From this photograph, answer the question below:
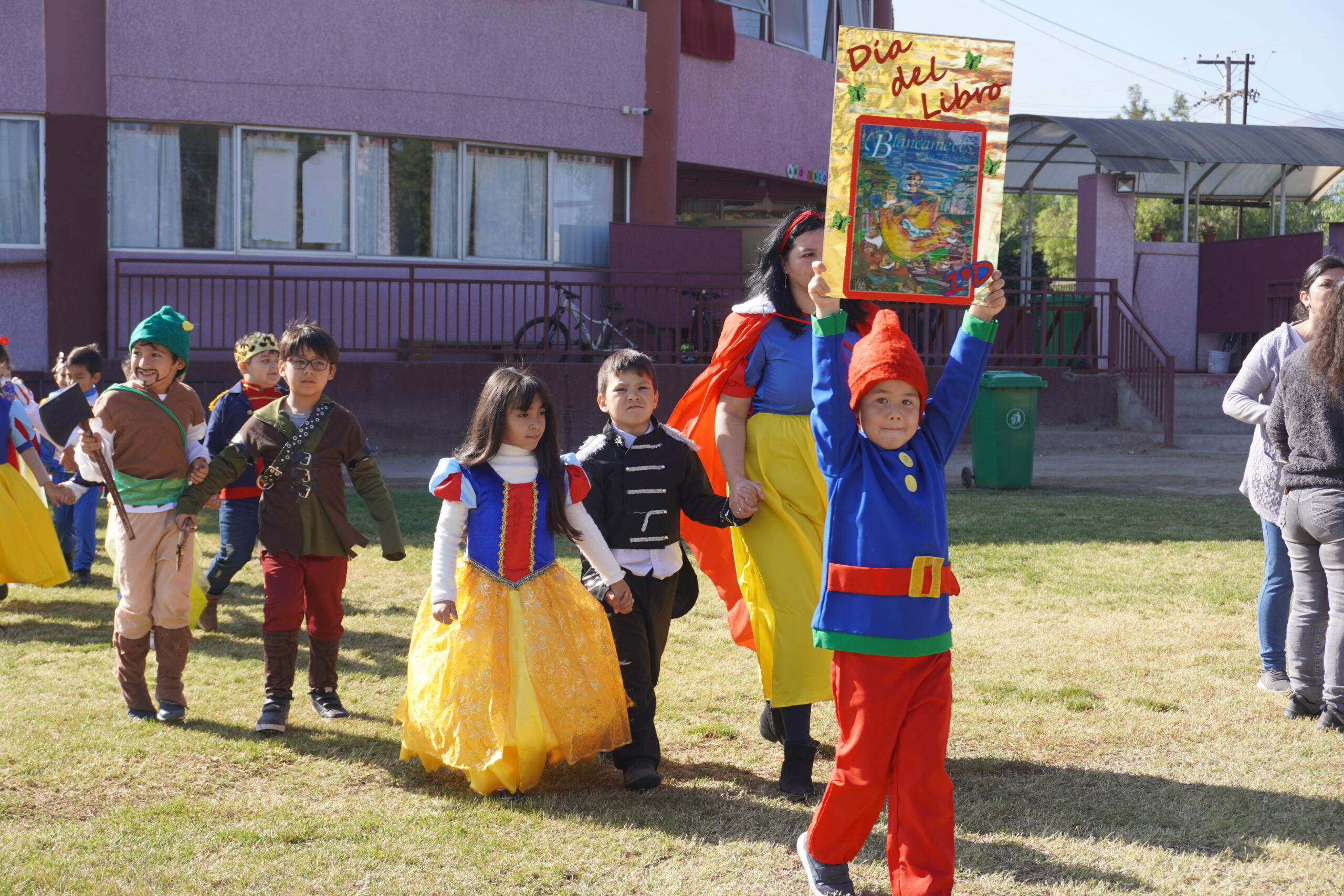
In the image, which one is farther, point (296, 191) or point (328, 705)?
point (296, 191)

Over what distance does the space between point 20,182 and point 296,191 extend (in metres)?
3.08

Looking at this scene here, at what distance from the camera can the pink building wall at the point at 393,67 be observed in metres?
14.7

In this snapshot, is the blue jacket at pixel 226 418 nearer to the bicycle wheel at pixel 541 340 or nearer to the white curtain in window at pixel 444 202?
the bicycle wheel at pixel 541 340

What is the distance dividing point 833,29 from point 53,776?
17.5 metres

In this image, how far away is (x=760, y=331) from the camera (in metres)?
4.42

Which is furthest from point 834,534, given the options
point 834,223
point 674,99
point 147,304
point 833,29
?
point 833,29

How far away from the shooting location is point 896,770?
3359 mm

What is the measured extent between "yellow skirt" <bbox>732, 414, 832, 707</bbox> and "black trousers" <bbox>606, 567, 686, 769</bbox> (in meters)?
0.38

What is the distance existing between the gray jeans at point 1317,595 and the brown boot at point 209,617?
5.20m

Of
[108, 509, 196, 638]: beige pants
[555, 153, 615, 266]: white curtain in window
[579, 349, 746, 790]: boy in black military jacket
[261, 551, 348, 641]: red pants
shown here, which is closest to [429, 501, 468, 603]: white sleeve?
[579, 349, 746, 790]: boy in black military jacket

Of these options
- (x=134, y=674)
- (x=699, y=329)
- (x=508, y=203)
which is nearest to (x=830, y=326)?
(x=134, y=674)

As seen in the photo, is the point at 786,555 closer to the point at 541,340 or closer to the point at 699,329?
the point at 541,340

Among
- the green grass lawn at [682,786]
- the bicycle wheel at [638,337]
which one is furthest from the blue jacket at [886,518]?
the bicycle wheel at [638,337]

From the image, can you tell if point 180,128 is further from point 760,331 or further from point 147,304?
point 760,331
